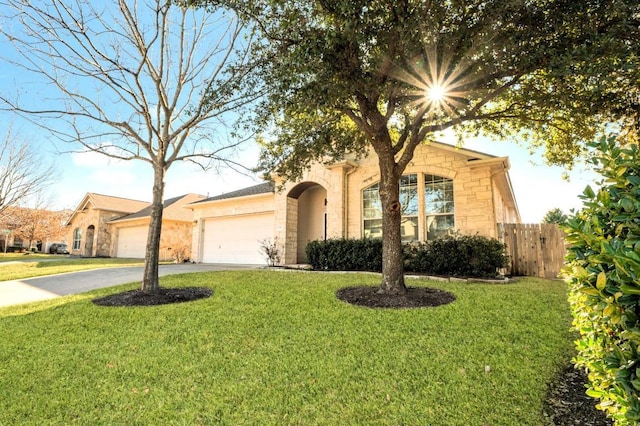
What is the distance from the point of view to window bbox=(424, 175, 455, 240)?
11.2 m

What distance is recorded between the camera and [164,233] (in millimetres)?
22750

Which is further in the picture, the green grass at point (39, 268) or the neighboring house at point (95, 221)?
the neighboring house at point (95, 221)

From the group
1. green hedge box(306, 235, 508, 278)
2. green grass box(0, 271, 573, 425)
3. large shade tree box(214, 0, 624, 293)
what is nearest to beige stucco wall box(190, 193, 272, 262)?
green hedge box(306, 235, 508, 278)

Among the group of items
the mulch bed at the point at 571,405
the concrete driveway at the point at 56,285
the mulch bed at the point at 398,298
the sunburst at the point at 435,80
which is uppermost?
the sunburst at the point at 435,80

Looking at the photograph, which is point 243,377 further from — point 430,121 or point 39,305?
point 430,121

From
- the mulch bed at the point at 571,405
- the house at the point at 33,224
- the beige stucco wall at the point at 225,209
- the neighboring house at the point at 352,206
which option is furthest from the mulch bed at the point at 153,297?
the house at the point at 33,224

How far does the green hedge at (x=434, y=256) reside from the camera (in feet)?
30.4

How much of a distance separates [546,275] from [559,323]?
677 cm

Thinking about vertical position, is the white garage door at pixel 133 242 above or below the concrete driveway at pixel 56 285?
above

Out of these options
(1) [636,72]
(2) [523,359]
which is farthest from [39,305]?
(1) [636,72]

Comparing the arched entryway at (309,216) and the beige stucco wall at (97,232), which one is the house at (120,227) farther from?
the arched entryway at (309,216)

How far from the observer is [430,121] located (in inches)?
315

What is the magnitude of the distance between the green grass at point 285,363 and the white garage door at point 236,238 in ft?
33.9

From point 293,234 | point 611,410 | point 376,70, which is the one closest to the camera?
point 611,410
